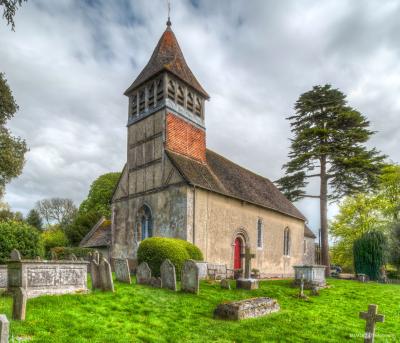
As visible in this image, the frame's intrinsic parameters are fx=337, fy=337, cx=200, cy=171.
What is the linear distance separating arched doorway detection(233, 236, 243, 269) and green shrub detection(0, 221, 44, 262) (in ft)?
36.5

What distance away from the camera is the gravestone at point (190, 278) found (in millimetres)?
11289

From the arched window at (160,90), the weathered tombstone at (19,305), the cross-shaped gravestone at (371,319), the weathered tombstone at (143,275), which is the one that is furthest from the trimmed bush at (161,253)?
the arched window at (160,90)

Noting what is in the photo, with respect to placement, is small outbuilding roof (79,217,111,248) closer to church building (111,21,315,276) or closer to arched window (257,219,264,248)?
church building (111,21,315,276)

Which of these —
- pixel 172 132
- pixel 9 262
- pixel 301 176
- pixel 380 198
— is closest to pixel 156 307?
pixel 9 262

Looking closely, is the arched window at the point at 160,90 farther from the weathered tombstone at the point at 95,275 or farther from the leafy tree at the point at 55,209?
the leafy tree at the point at 55,209

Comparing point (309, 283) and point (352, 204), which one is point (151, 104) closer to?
point (309, 283)

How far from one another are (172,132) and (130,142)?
11.6 ft

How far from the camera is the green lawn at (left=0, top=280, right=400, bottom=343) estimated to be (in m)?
6.59

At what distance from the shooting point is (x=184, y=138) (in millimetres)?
20922

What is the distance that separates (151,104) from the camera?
21156 mm

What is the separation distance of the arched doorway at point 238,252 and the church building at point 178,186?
0.06 metres

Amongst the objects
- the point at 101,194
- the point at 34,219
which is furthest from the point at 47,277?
the point at 34,219

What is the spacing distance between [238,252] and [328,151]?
488 inches

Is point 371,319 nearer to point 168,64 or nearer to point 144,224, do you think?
point 144,224
